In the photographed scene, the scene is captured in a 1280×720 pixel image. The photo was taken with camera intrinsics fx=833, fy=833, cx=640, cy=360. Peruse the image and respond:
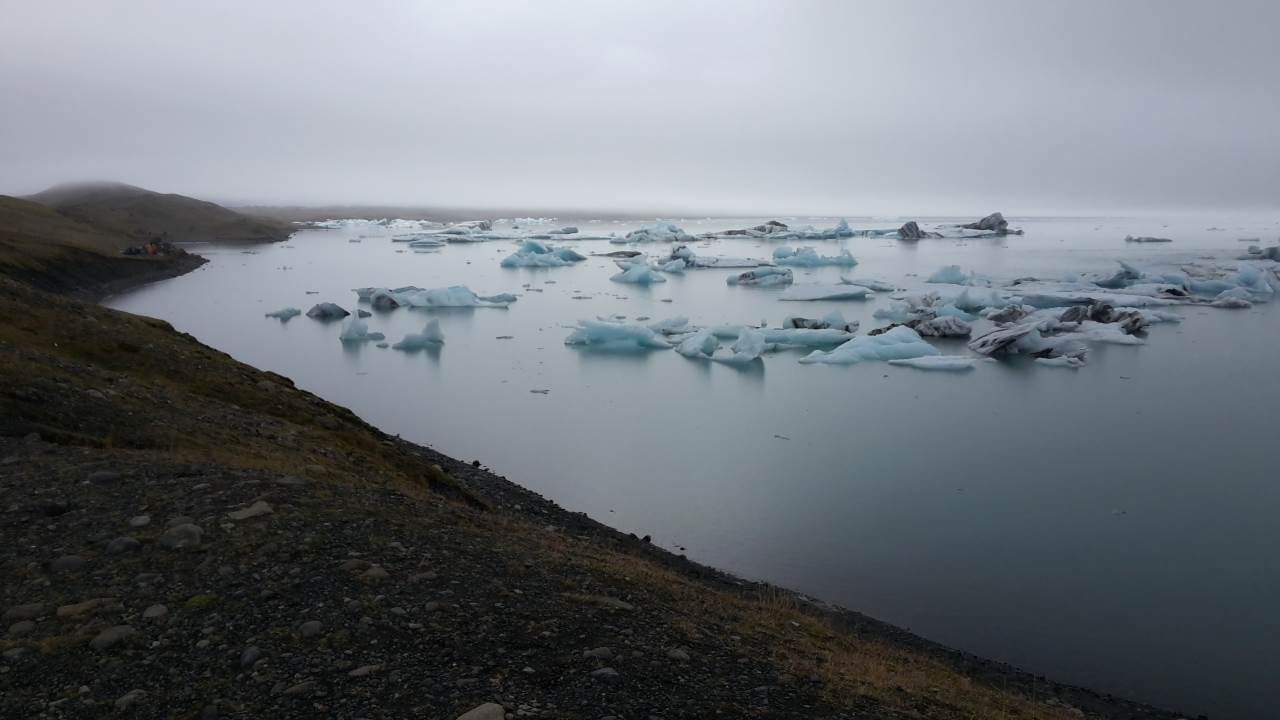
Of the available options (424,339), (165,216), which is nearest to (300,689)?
(424,339)

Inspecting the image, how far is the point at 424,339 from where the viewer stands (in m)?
16.9

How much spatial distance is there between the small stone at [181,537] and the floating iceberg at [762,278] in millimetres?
24614

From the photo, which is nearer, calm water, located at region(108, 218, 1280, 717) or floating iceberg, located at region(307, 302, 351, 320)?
calm water, located at region(108, 218, 1280, 717)

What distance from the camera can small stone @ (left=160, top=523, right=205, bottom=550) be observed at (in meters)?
3.52

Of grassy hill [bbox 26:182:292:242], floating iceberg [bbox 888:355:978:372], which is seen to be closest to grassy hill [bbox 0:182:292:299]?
grassy hill [bbox 26:182:292:242]

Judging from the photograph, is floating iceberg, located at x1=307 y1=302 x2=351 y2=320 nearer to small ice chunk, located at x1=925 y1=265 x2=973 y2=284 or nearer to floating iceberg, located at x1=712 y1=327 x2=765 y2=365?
floating iceberg, located at x1=712 y1=327 x2=765 y2=365

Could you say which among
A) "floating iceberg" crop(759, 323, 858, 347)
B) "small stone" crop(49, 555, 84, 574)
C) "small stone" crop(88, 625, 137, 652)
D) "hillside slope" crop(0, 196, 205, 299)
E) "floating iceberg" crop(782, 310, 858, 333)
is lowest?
"floating iceberg" crop(759, 323, 858, 347)

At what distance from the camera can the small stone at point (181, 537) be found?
11.6 feet

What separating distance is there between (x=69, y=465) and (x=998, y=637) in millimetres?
5870

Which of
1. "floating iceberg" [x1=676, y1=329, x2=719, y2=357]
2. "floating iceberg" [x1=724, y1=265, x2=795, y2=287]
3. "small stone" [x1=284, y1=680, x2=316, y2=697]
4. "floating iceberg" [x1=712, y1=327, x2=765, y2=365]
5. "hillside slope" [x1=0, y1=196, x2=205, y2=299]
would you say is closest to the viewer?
"small stone" [x1=284, y1=680, x2=316, y2=697]

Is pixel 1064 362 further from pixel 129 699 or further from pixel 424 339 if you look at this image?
pixel 129 699

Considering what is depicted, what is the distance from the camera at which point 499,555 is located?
13.6ft

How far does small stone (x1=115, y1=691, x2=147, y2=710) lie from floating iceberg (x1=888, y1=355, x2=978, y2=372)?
45.7 feet

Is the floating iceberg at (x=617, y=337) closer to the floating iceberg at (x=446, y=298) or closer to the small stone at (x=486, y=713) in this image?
the floating iceberg at (x=446, y=298)
